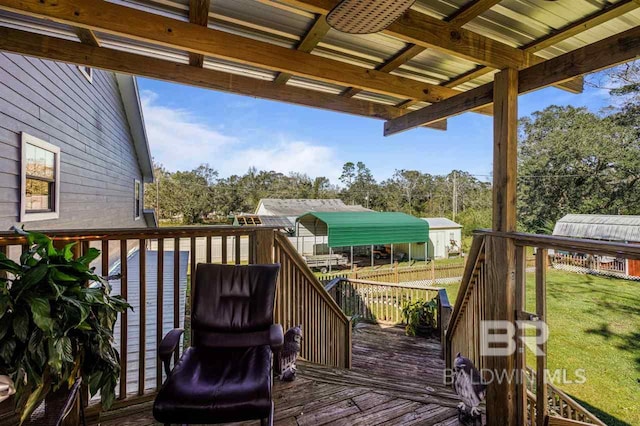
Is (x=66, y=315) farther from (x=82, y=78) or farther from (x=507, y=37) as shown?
(x=82, y=78)

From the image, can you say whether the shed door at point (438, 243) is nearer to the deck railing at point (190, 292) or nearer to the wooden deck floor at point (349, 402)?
the deck railing at point (190, 292)

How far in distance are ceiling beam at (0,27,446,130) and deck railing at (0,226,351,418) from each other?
1461 millimetres

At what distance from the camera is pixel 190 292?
7.83 feet

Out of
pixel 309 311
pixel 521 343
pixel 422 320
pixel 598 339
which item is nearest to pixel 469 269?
pixel 521 343

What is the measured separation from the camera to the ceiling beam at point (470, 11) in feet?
6.16

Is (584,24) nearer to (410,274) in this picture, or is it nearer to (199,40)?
(199,40)

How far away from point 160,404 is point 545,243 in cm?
211

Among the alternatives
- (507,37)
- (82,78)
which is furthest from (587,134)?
(82,78)

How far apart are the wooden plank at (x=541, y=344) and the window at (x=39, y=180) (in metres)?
4.85

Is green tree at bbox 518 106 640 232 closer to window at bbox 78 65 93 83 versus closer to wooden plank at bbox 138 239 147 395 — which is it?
wooden plank at bbox 138 239 147 395

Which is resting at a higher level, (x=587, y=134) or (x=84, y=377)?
(x=587, y=134)

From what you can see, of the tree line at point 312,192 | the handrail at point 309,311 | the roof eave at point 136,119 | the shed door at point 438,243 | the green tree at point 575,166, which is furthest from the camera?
the tree line at point 312,192

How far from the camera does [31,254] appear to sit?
1.35 m

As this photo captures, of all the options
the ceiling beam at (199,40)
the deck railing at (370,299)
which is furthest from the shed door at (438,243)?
the ceiling beam at (199,40)
